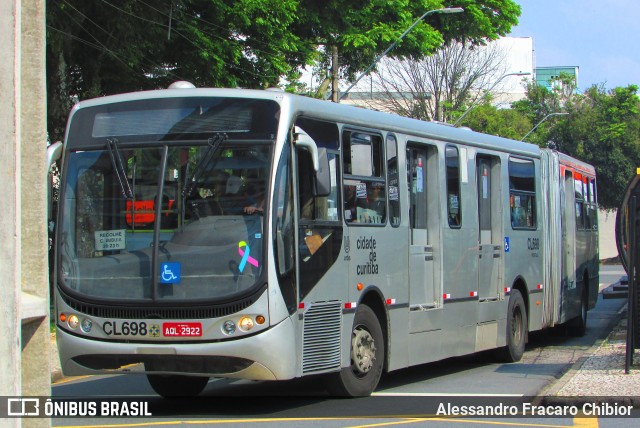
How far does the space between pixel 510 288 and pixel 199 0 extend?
11.6 meters

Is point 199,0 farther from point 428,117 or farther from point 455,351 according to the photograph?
point 428,117

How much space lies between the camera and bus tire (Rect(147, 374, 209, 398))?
10695mm

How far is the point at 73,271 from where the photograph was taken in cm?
930

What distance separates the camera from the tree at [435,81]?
4516 cm

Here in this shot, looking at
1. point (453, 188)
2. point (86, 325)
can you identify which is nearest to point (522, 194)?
point (453, 188)

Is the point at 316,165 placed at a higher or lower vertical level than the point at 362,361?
higher

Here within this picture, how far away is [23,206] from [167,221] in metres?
5.88

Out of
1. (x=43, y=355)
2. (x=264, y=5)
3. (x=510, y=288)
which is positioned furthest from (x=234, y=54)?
(x=43, y=355)

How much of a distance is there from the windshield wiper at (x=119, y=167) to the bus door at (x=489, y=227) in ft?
20.0

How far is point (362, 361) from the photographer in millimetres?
10344

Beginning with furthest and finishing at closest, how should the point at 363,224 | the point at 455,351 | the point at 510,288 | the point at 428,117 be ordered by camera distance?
the point at 428,117 → the point at 510,288 → the point at 455,351 → the point at 363,224

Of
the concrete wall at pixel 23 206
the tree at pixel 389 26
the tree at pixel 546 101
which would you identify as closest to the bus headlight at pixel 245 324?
the concrete wall at pixel 23 206

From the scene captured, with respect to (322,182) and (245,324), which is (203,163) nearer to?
(322,182)

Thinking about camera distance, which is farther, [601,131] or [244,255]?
[601,131]
